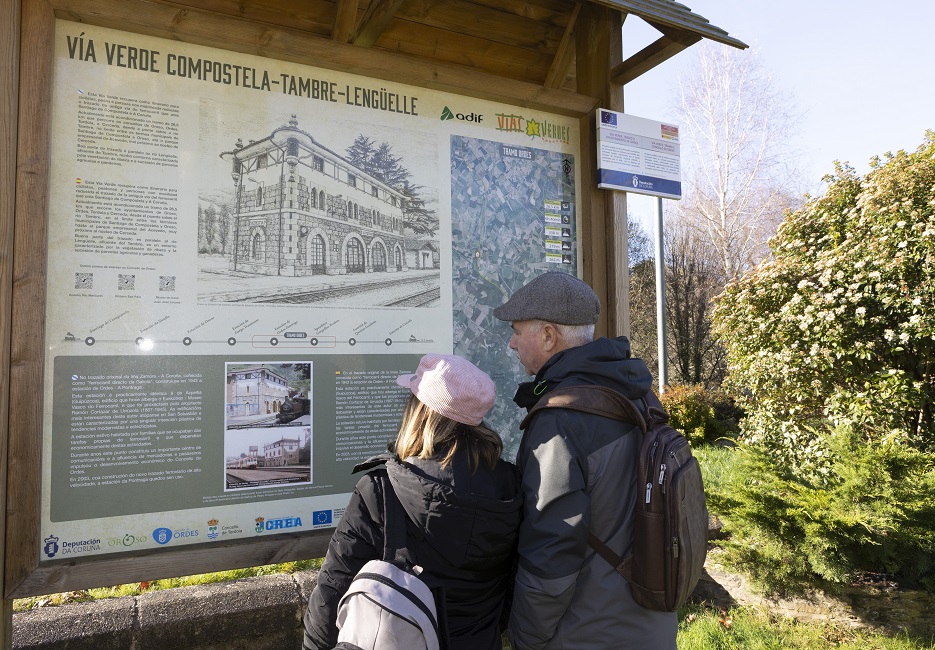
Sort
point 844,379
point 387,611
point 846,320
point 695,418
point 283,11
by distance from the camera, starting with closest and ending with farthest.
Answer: point 387,611 → point 283,11 → point 846,320 → point 844,379 → point 695,418

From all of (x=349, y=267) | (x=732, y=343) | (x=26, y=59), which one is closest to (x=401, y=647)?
(x=349, y=267)

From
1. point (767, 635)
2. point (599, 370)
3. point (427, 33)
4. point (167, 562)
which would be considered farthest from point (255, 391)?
point (767, 635)

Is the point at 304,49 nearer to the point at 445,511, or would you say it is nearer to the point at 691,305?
the point at 445,511

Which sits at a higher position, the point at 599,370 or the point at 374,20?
the point at 374,20

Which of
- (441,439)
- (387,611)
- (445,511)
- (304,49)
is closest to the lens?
(387,611)

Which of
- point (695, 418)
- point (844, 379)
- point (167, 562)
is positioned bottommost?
point (695, 418)

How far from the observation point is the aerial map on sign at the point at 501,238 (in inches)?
129

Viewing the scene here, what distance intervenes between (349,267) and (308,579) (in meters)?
1.60

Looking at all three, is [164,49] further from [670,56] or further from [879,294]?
[879,294]

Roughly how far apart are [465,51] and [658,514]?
9.31 feet

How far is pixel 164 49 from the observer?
8.80ft

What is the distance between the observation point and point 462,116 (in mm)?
3320

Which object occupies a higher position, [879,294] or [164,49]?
[164,49]

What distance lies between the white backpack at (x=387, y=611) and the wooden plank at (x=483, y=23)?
2806mm
